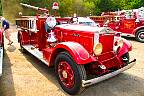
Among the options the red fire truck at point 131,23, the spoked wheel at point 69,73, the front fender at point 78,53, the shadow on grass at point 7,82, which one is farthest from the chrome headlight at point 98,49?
the red fire truck at point 131,23

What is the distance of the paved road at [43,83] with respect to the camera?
5348 mm

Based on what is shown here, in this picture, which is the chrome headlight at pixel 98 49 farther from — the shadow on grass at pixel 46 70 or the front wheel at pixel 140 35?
the front wheel at pixel 140 35

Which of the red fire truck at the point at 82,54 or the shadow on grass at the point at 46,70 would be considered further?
the shadow on grass at the point at 46,70

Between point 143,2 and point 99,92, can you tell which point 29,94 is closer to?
point 99,92

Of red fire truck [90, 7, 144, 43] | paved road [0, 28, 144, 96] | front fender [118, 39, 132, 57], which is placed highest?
red fire truck [90, 7, 144, 43]

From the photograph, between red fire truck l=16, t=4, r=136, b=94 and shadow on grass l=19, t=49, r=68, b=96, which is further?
shadow on grass l=19, t=49, r=68, b=96

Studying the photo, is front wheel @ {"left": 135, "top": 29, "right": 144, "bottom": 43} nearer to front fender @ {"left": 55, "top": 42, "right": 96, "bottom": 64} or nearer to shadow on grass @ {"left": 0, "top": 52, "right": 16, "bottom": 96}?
shadow on grass @ {"left": 0, "top": 52, "right": 16, "bottom": 96}

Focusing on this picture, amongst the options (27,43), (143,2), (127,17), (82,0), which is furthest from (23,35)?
(82,0)

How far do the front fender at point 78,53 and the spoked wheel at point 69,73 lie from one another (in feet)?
0.46

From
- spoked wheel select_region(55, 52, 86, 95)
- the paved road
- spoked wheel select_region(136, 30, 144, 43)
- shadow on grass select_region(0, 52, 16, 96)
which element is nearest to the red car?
spoked wheel select_region(55, 52, 86, 95)

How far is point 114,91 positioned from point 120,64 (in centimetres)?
69

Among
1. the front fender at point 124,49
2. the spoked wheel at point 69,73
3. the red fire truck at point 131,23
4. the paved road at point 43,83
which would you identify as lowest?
the paved road at point 43,83

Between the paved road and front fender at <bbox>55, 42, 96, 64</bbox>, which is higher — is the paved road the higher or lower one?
the lower one

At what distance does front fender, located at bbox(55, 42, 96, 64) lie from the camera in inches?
191
